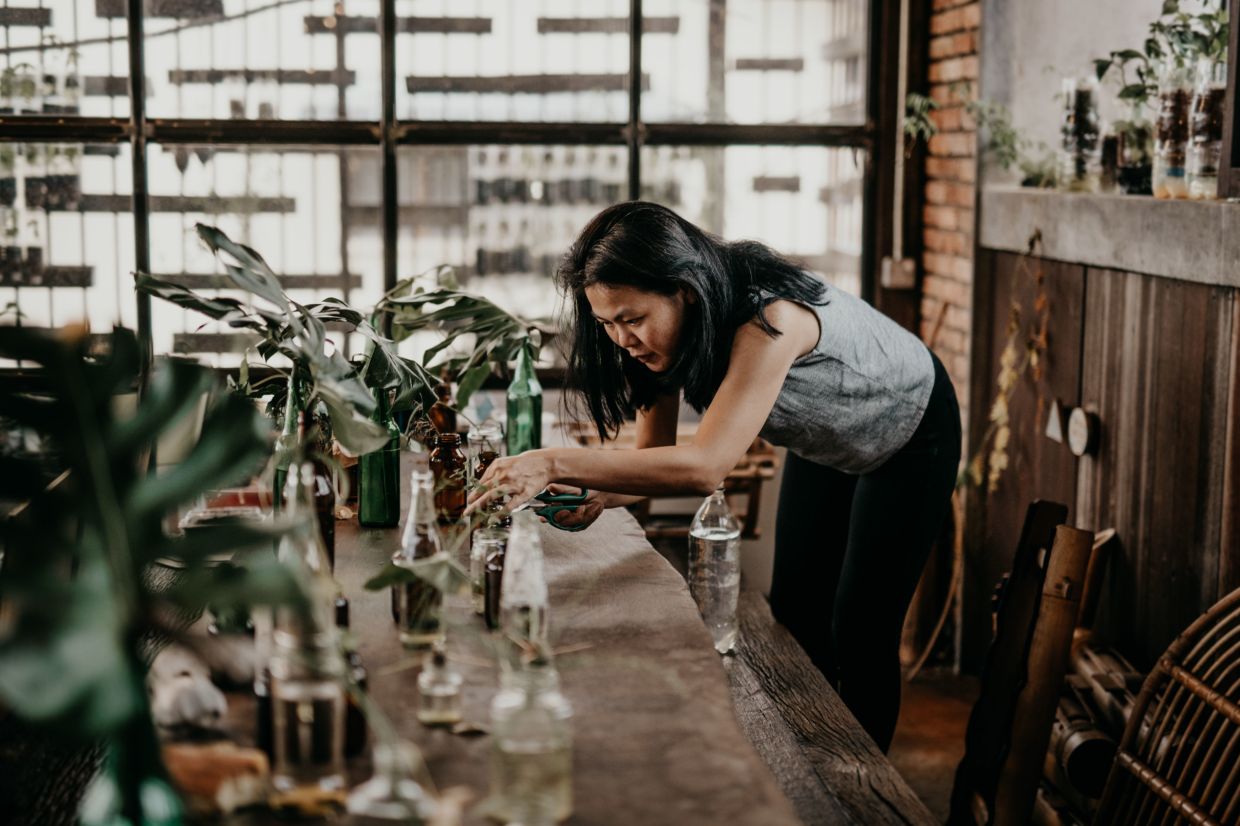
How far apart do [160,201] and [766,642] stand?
2.52m

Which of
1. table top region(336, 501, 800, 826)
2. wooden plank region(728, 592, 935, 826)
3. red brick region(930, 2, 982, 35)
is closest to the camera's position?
table top region(336, 501, 800, 826)

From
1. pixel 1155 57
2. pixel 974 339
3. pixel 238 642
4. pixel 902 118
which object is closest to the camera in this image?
pixel 238 642

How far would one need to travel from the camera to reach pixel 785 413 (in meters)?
2.39

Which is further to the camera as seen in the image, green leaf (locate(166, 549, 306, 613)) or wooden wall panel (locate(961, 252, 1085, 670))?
wooden wall panel (locate(961, 252, 1085, 670))

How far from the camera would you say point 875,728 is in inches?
101

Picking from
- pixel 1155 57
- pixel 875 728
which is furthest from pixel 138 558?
pixel 1155 57

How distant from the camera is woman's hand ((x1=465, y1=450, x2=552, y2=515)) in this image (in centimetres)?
192

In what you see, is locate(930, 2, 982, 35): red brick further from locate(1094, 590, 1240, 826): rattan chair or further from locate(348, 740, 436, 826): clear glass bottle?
locate(348, 740, 436, 826): clear glass bottle

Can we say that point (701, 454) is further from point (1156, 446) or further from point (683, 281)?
point (1156, 446)

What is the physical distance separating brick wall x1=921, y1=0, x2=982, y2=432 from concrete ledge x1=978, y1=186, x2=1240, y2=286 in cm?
16

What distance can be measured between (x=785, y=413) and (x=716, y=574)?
1.02 ft

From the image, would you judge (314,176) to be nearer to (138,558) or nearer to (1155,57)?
(1155,57)

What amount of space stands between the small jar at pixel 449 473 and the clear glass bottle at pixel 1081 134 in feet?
6.42

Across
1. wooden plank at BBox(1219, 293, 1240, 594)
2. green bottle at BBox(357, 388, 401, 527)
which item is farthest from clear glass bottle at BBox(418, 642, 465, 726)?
wooden plank at BBox(1219, 293, 1240, 594)
